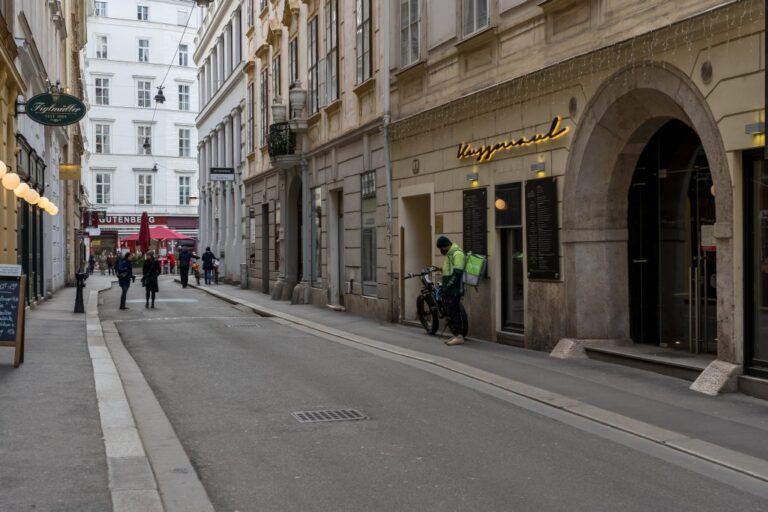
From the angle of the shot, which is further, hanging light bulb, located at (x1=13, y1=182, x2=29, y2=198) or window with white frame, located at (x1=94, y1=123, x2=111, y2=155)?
window with white frame, located at (x1=94, y1=123, x2=111, y2=155)

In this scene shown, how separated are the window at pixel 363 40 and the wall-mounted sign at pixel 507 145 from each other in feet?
17.1

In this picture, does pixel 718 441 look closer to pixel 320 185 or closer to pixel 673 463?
pixel 673 463

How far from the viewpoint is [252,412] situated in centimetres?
849

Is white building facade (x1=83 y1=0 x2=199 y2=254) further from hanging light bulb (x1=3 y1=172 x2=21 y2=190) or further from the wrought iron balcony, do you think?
hanging light bulb (x1=3 y1=172 x2=21 y2=190)

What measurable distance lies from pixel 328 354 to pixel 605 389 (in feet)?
15.0

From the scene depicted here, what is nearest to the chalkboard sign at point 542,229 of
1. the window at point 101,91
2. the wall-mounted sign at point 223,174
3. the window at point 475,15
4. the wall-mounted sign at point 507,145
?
the wall-mounted sign at point 507,145

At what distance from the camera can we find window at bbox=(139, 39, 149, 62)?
67.4 meters

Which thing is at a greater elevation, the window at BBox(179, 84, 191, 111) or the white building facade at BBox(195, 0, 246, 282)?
the window at BBox(179, 84, 191, 111)

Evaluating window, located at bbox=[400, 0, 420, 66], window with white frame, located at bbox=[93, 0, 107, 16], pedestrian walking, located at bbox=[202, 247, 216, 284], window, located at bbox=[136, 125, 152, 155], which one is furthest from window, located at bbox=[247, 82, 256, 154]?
window with white frame, located at bbox=[93, 0, 107, 16]

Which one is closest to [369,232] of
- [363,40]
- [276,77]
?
[363,40]

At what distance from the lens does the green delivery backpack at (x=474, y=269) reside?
46.7 feet

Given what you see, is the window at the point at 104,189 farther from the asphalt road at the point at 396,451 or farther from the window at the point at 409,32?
the asphalt road at the point at 396,451

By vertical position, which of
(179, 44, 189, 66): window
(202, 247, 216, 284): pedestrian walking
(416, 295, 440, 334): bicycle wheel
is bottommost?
(416, 295, 440, 334): bicycle wheel

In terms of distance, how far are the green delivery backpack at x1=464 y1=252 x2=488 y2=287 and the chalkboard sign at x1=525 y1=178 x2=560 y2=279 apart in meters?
1.05
